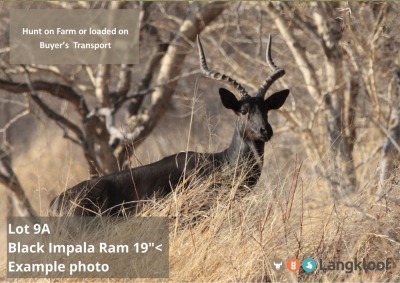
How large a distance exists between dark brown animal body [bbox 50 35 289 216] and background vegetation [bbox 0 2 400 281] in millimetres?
240

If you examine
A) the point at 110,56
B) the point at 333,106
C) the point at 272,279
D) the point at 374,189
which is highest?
the point at 110,56

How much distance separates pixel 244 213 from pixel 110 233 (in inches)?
37.0

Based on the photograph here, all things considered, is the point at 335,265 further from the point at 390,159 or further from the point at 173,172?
the point at 390,159

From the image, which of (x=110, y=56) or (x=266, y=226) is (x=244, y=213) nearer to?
(x=266, y=226)

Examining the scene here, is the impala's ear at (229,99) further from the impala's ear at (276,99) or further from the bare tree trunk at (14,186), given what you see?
the bare tree trunk at (14,186)

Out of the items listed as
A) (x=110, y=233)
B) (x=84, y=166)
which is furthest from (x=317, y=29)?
(x=110, y=233)

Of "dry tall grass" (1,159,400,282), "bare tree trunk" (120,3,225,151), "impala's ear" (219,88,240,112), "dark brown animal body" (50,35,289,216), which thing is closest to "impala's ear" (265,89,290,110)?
"dark brown animal body" (50,35,289,216)

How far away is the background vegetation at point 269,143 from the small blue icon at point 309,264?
1.8 inches

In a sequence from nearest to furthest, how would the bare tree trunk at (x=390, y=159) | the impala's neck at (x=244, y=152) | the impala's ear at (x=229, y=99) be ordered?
the bare tree trunk at (x=390, y=159) → the impala's neck at (x=244, y=152) → the impala's ear at (x=229, y=99)

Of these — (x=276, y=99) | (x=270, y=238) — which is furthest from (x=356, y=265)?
(x=276, y=99)

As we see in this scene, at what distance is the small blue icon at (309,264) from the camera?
5.59 metres

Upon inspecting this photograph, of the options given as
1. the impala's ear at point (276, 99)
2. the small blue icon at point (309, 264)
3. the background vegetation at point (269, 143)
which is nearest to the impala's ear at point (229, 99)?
the impala's ear at point (276, 99)

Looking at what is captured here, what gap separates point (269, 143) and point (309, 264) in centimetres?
192

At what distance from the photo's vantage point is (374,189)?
701 cm
